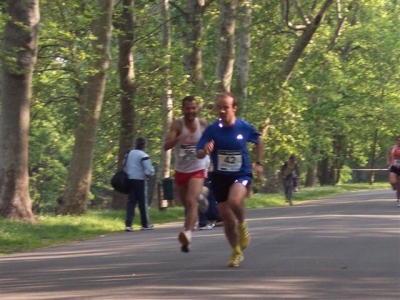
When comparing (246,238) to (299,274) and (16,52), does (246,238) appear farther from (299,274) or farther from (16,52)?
(16,52)

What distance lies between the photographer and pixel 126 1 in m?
28.2

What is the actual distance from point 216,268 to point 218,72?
71.0 feet

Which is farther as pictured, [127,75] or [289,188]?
[289,188]

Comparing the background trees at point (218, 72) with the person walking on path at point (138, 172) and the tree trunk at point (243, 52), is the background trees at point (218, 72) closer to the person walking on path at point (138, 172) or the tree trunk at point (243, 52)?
the tree trunk at point (243, 52)

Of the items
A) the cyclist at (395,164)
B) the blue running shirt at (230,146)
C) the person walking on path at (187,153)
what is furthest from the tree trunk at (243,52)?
the blue running shirt at (230,146)

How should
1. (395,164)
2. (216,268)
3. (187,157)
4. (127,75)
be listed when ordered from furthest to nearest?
(127,75) < (395,164) < (187,157) < (216,268)

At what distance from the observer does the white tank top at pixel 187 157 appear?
13648 mm

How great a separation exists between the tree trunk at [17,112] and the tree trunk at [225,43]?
1293 cm

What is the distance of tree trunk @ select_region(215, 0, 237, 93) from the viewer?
107 ft

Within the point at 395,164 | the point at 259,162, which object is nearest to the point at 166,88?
the point at 395,164

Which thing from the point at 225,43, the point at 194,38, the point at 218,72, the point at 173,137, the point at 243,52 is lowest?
the point at 173,137

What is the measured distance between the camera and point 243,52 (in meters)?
37.3

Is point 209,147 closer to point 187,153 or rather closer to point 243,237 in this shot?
point 243,237

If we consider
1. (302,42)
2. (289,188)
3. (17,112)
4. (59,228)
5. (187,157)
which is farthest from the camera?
(302,42)
